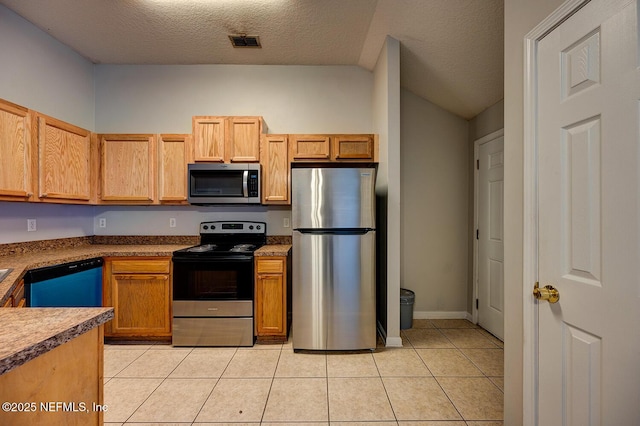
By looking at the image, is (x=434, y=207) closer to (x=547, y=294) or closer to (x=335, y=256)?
(x=335, y=256)

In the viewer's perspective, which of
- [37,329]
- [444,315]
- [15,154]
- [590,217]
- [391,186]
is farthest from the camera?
[444,315]

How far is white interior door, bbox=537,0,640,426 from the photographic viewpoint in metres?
0.94

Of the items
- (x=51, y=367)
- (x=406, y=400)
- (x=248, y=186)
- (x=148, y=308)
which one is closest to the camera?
(x=51, y=367)

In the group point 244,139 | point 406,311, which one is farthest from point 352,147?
point 406,311

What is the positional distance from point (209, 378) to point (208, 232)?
156 cm

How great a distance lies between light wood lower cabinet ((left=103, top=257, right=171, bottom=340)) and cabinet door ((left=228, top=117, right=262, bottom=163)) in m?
1.29

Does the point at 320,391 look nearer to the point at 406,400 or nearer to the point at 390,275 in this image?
the point at 406,400

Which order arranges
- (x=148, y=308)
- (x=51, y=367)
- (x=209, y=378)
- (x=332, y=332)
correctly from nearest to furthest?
(x=51, y=367) → (x=209, y=378) → (x=332, y=332) → (x=148, y=308)

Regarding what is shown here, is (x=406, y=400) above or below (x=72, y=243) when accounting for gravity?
below

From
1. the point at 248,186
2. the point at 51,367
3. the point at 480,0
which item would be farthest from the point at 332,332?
the point at 480,0

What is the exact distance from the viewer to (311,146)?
312 cm

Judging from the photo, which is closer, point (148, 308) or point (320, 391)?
point (320, 391)

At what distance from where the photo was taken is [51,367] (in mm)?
781

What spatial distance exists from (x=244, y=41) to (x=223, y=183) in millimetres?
1414
